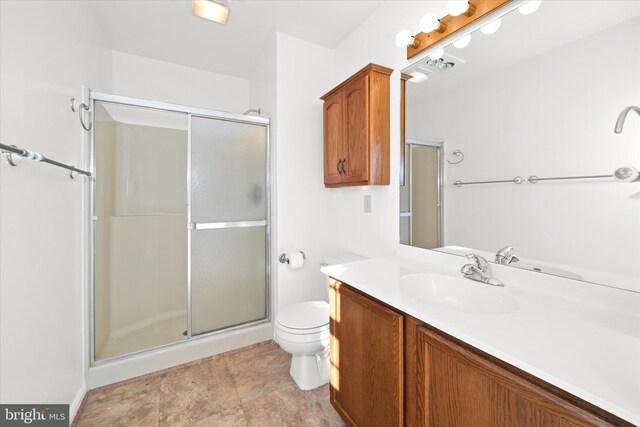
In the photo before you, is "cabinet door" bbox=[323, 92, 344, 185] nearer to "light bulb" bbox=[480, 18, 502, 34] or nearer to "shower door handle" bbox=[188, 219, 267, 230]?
"shower door handle" bbox=[188, 219, 267, 230]

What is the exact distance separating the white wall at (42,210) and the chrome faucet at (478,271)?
183 centimetres

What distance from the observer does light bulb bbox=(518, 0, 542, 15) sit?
41.7 inches

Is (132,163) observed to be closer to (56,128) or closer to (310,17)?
(56,128)

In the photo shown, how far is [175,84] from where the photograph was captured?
2.73 metres

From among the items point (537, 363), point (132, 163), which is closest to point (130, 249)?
point (132, 163)

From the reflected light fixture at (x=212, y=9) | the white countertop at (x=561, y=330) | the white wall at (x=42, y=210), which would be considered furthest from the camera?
the reflected light fixture at (x=212, y=9)

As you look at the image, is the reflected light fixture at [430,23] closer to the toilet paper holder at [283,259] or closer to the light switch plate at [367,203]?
the light switch plate at [367,203]

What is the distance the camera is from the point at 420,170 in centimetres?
160

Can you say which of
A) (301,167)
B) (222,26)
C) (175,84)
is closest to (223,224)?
(301,167)

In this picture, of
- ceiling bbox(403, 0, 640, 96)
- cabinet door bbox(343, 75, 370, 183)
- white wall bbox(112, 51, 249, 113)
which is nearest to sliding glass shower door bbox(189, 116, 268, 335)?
cabinet door bbox(343, 75, 370, 183)

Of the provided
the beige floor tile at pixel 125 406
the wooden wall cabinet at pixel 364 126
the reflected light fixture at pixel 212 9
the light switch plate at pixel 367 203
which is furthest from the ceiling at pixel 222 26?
the beige floor tile at pixel 125 406

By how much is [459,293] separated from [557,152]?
0.69m

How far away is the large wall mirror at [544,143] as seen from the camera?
0.86 meters

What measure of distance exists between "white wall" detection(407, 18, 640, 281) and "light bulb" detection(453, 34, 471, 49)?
0.20 m
